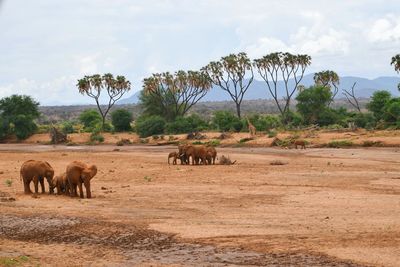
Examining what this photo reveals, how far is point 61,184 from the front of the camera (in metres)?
21.3

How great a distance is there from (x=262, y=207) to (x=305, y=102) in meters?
57.7

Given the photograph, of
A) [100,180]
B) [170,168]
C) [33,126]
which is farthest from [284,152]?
[33,126]

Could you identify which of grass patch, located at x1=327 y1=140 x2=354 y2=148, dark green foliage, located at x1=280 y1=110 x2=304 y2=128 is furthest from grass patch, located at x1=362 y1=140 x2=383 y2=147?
dark green foliage, located at x1=280 y1=110 x2=304 y2=128

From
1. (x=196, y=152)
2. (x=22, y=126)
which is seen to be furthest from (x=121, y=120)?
(x=196, y=152)

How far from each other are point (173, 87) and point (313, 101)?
64.8 ft

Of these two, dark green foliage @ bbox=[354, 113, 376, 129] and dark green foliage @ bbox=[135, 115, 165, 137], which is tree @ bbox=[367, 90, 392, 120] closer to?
dark green foliage @ bbox=[354, 113, 376, 129]

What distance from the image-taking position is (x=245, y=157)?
144ft

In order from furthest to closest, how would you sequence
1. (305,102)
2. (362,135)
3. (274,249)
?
(305,102) < (362,135) < (274,249)

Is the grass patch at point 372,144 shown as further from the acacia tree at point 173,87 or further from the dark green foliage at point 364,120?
the acacia tree at point 173,87

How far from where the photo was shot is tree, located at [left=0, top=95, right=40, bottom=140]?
3100 inches

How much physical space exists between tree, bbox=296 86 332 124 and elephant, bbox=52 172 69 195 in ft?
181

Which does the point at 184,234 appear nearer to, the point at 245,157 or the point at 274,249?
the point at 274,249

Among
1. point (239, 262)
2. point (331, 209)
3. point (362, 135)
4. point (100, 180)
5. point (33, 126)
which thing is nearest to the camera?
point (239, 262)

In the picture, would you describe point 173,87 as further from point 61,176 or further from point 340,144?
point 61,176
